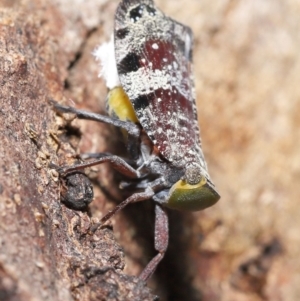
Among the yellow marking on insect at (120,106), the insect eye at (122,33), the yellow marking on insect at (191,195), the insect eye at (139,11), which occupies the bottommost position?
the yellow marking on insect at (191,195)

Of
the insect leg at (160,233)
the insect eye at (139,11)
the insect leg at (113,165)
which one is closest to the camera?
the insect leg at (113,165)

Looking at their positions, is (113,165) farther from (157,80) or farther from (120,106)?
(157,80)

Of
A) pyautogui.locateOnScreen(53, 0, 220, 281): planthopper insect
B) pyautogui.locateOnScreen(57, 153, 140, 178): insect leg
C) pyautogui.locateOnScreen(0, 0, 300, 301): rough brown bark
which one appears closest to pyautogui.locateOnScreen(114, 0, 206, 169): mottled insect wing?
pyautogui.locateOnScreen(53, 0, 220, 281): planthopper insect

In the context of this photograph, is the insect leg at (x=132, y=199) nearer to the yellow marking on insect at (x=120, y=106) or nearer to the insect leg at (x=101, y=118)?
the insect leg at (x=101, y=118)

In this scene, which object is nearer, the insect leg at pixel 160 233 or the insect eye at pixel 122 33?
the insect leg at pixel 160 233

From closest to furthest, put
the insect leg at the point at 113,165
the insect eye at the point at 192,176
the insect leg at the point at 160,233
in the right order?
the insect leg at the point at 113,165
the insect eye at the point at 192,176
the insect leg at the point at 160,233

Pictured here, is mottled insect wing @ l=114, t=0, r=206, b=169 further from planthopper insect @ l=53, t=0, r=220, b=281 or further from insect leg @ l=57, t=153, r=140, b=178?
insect leg @ l=57, t=153, r=140, b=178

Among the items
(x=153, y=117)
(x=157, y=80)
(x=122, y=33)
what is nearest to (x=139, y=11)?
(x=122, y=33)

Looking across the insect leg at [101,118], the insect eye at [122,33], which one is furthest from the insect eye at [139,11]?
the insect leg at [101,118]
